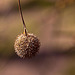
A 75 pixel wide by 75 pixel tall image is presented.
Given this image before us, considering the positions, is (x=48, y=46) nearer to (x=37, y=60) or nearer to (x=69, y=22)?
(x=37, y=60)

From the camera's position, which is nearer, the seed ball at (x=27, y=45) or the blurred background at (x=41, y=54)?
the seed ball at (x=27, y=45)

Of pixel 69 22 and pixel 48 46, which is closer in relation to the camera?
pixel 69 22

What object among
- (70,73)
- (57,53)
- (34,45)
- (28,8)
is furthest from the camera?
(28,8)

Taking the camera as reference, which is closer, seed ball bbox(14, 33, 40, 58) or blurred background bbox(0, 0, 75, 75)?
seed ball bbox(14, 33, 40, 58)

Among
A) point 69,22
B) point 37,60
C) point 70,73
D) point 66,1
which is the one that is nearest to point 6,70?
point 37,60

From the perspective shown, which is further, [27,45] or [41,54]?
[41,54]

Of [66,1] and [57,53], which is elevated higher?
[66,1]

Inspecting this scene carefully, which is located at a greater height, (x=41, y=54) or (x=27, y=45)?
(x=27, y=45)

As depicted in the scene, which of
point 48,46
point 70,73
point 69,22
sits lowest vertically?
point 70,73
